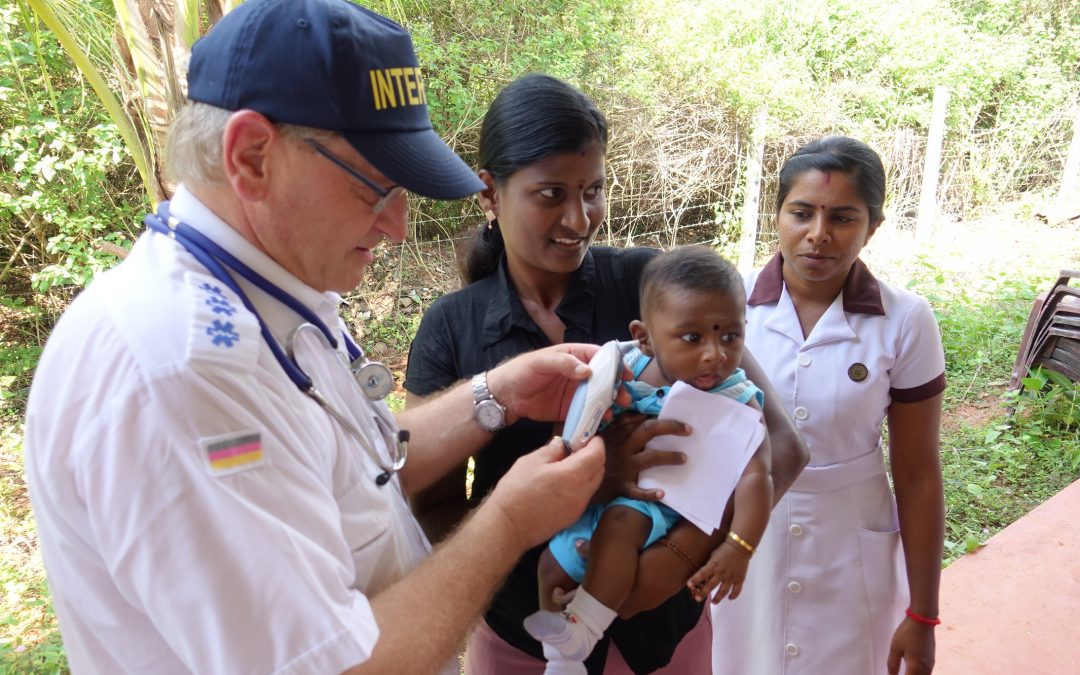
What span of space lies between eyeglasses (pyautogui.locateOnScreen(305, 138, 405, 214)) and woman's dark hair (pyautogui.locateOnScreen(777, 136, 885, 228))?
1557 millimetres

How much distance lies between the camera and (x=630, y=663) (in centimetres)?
191

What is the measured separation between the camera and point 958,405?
19.5 feet

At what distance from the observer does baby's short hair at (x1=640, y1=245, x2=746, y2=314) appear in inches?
75.7

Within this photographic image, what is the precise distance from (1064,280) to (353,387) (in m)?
5.88

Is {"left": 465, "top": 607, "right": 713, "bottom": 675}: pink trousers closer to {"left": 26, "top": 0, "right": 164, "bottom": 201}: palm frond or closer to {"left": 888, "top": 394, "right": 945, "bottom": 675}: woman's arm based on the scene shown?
{"left": 888, "top": 394, "right": 945, "bottom": 675}: woman's arm

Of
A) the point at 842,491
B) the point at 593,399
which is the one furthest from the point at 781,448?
the point at 593,399

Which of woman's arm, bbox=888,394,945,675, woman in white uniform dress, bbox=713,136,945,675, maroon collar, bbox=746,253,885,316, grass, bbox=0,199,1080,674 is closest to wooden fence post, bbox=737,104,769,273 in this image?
grass, bbox=0,199,1080,674

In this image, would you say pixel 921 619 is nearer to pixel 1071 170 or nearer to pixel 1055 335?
pixel 1055 335

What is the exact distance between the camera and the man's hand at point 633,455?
1834mm

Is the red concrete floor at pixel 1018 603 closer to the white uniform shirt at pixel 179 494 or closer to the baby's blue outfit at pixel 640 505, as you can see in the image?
the baby's blue outfit at pixel 640 505

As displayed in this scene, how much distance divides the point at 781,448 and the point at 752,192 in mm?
6777

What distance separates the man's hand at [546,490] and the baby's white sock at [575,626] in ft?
0.96

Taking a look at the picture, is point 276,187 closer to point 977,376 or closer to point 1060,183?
point 977,376

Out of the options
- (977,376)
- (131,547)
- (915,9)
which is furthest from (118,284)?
(915,9)
